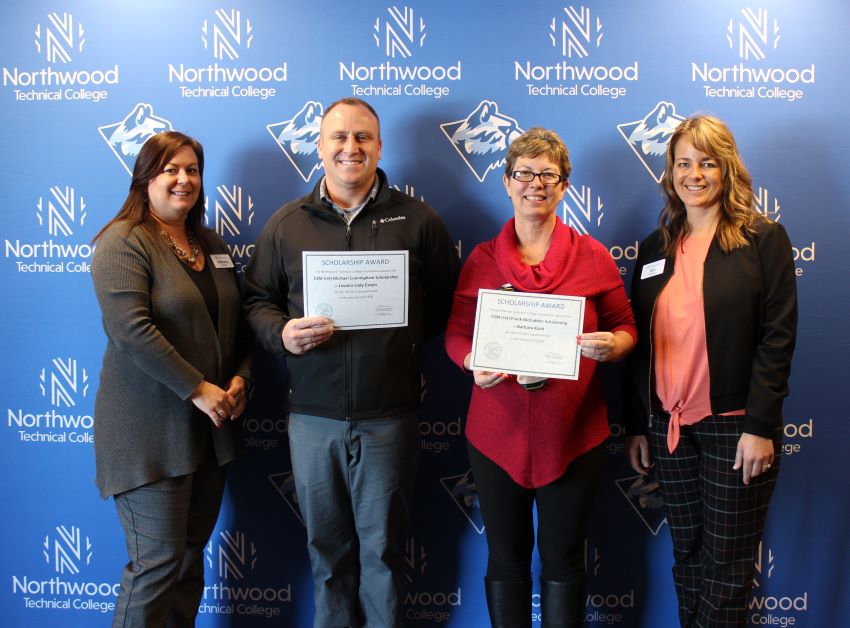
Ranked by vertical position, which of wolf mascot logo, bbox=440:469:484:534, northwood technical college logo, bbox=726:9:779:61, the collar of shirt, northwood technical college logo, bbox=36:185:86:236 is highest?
northwood technical college logo, bbox=726:9:779:61

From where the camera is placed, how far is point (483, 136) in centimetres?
225

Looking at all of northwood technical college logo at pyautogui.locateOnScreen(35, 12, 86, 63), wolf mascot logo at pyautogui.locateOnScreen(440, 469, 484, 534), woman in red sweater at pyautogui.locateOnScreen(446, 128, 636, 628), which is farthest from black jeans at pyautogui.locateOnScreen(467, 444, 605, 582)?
northwood technical college logo at pyautogui.locateOnScreen(35, 12, 86, 63)

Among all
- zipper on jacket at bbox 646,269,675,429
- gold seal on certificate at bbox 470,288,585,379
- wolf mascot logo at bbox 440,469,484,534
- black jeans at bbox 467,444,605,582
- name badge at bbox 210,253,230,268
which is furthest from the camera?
wolf mascot logo at bbox 440,469,484,534

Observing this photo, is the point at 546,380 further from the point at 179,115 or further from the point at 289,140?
the point at 179,115

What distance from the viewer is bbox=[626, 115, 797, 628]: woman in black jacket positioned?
66.3 inches

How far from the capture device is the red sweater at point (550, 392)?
168cm

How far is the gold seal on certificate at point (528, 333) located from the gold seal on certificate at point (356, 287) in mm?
283

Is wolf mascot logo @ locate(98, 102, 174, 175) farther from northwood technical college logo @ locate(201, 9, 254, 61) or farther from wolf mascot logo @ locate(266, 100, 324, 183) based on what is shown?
wolf mascot logo @ locate(266, 100, 324, 183)

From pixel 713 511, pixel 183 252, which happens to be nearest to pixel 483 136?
pixel 183 252

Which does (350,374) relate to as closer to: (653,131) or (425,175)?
(425,175)

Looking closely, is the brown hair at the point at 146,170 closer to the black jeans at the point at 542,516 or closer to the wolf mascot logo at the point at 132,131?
the wolf mascot logo at the point at 132,131

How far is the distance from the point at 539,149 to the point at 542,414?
77cm

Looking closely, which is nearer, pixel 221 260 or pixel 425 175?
pixel 221 260

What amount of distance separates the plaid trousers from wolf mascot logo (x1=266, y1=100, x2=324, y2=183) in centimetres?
158
